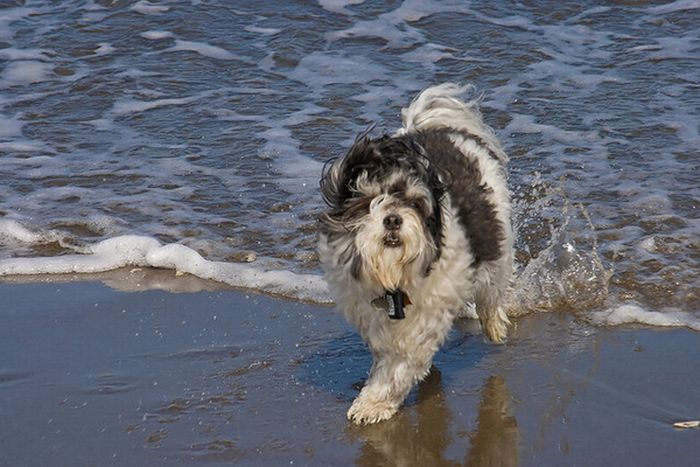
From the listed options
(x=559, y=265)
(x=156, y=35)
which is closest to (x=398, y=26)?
(x=156, y=35)

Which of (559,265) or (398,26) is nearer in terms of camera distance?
(559,265)

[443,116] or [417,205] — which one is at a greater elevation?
[417,205]

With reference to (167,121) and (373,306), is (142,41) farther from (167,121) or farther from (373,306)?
(373,306)

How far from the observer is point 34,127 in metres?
10.4

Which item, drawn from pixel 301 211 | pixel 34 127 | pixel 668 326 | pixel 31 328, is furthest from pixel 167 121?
pixel 668 326

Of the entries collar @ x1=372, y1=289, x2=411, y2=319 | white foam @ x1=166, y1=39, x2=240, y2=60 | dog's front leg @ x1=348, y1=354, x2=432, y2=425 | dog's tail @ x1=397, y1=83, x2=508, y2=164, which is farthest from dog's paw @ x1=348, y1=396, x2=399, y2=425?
white foam @ x1=166, y1=39, x2=240, y2=60

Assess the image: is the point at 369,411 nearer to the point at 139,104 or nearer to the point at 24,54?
the point at 139,104

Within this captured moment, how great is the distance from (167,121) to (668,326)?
17.8 ft

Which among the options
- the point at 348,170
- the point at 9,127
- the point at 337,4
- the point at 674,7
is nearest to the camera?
the point at 348,170

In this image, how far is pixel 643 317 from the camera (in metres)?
6.58

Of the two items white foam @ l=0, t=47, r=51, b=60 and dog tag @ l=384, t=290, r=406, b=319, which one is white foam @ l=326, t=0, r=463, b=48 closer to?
white foam @ l=0, t=47, r=51, b=60

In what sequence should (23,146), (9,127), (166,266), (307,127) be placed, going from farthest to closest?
(9,127), (307,127), (23,146), (166,266)

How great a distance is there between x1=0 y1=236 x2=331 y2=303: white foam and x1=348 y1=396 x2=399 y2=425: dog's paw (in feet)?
5.06

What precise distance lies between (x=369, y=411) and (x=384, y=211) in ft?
3.43
